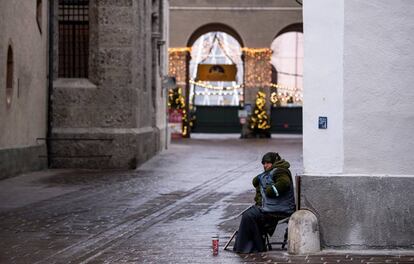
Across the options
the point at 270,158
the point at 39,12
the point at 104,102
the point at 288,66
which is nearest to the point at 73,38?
the point at 39,12

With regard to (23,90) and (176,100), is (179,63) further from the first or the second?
(23,90)

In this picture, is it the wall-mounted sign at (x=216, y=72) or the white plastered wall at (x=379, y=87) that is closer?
the white plastered wall at (x=379, y=87)

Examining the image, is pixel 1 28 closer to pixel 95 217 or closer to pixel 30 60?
pixel 30 60

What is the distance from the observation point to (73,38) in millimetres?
28375

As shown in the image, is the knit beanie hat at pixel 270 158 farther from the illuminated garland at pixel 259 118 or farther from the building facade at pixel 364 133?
the illuminated garland at pixel 259 118

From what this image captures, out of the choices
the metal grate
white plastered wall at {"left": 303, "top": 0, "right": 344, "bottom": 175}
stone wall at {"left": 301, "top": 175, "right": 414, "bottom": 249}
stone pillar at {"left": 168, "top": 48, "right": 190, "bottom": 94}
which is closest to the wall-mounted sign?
stone pillar at {"left": 168, "top": 48, "right": 190, "bottom": 94}

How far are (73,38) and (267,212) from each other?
58.3 ft

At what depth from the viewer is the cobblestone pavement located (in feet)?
37.1

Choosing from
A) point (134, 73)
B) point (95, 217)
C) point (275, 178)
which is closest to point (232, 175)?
point (134, 73)

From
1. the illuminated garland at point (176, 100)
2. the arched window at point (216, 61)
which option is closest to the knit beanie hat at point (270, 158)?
the illuminated garland at point (176, 100)

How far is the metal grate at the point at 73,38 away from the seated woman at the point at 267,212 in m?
17.1

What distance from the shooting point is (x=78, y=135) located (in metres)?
27.0

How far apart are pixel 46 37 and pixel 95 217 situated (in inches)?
503

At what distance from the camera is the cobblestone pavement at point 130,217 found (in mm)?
11312
